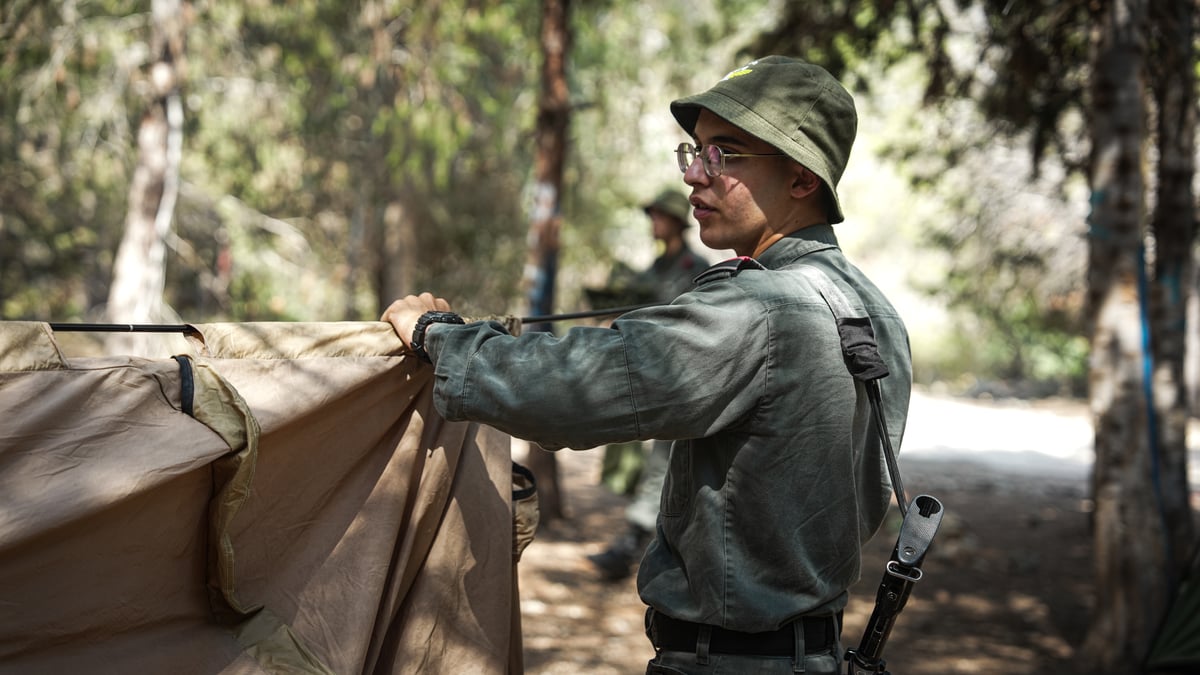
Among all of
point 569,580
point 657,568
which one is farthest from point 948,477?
point 657,568

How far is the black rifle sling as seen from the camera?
6.79 ft

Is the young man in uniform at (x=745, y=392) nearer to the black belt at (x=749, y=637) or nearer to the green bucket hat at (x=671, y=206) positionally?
the black belt at (x=749, y=637)

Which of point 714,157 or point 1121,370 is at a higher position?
point 714,157

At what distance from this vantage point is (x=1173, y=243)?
662 centimetres

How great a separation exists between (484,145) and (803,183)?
15749 mm

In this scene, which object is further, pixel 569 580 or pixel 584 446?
pixel 569 580

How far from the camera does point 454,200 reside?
19.3 metres

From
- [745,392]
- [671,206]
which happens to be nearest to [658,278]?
[671,206]

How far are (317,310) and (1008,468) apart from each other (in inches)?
444

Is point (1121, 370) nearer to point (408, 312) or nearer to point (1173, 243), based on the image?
point (1173, 243)

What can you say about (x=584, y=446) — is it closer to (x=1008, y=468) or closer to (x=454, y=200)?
(x=1008, y=468)

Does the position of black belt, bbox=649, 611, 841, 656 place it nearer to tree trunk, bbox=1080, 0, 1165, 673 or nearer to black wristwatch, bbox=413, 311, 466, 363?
black wristwatch, bbox=413, 311, 466, 363

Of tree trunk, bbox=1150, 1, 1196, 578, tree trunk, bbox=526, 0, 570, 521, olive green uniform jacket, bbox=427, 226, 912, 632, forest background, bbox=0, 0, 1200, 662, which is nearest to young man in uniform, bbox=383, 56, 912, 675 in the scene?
olive green uniform jacket, bbox=427, 226, 912, 632

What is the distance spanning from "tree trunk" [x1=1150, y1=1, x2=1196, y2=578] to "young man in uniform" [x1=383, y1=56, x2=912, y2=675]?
4664mm
